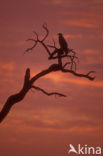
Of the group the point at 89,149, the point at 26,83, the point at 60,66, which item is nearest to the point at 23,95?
the point at 26,83

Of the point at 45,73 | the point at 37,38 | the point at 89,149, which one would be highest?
the point at 37,38

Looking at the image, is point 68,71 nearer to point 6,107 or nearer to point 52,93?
point 52,93

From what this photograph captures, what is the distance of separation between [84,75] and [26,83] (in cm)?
188

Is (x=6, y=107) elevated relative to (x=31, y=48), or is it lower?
lower

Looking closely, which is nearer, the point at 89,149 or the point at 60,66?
the point at 60,66

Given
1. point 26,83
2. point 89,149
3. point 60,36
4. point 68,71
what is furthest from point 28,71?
point 89,149

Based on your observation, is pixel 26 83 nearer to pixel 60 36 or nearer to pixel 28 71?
pixel 28 71

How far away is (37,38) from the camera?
14.1 meters

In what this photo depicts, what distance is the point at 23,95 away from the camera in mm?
13992

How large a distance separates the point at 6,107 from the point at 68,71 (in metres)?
2.27

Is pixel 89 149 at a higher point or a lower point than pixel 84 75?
lower

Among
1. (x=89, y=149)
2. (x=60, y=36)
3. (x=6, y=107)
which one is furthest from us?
(x=89, y=149)

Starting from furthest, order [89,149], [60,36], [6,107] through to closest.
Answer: [89,149]
[60,36]
[6,107]

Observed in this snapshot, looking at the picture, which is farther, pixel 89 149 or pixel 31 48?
pixel 89 149
